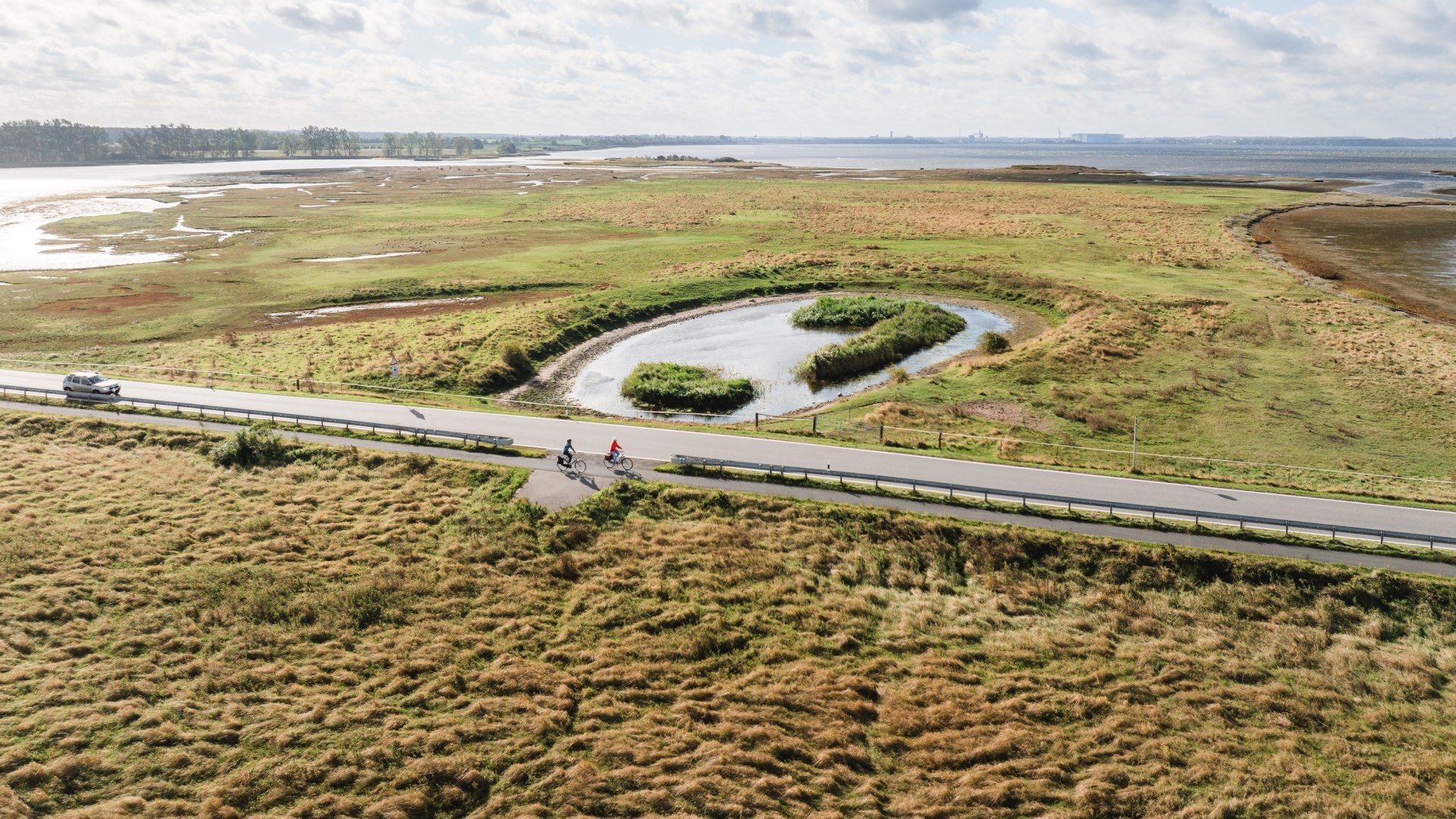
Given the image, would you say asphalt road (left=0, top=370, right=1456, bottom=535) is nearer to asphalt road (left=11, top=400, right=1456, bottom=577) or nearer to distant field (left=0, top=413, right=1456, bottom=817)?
asphalt road (left=11, top=400, right=1456, bottom=577)

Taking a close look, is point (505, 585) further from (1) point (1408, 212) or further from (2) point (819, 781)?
(1) point (1408, 212)

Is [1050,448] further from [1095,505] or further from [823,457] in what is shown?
[823,457]

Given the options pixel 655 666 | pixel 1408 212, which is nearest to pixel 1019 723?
pixel 655 666

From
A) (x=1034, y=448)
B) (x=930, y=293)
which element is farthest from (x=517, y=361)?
(x=930, y=293)

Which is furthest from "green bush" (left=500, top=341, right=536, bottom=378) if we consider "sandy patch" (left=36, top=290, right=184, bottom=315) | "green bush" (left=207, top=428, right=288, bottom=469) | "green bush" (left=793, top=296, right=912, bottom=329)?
"sandy patch" (left=36, top=290, right=184, bottom=315)

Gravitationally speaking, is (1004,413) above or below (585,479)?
above
